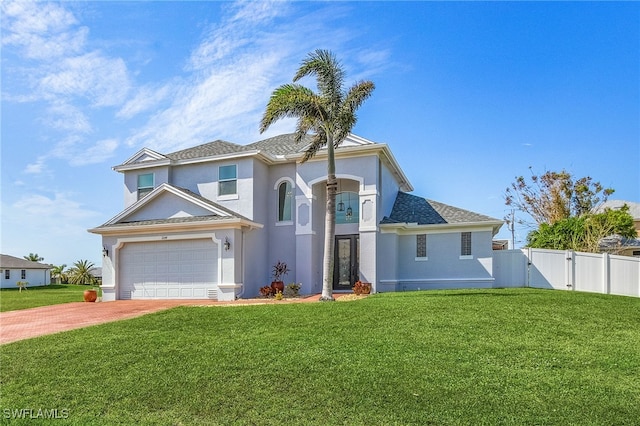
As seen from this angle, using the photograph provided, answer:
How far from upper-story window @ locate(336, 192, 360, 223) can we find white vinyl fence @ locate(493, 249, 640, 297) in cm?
682

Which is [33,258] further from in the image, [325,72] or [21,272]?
[325,72]

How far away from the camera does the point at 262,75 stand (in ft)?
49.1

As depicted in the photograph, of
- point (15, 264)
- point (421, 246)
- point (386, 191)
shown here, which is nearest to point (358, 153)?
point (386, 191)

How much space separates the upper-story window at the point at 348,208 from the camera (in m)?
18.9

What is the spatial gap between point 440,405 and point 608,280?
1559 cm

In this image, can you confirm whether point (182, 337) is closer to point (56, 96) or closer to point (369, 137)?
point (56, 96)

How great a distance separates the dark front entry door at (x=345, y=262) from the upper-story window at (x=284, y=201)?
102 inches

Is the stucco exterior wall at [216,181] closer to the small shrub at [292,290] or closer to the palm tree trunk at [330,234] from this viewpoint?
the small shrub at [292,290]

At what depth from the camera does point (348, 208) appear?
19062 millimetres

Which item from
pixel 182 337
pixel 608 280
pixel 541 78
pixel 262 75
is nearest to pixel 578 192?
pixel 608 280

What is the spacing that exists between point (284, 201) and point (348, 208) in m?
3.03

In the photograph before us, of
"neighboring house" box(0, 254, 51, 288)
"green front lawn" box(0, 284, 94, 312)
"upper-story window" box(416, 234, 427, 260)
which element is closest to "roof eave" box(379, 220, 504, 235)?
"upper-story window" box(416, 234, 427, 260)

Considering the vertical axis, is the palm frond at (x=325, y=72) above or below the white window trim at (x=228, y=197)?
above

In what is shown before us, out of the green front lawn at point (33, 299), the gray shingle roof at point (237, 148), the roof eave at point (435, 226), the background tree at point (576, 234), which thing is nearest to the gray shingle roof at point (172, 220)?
the gray shingle roof at point (237, 148)
